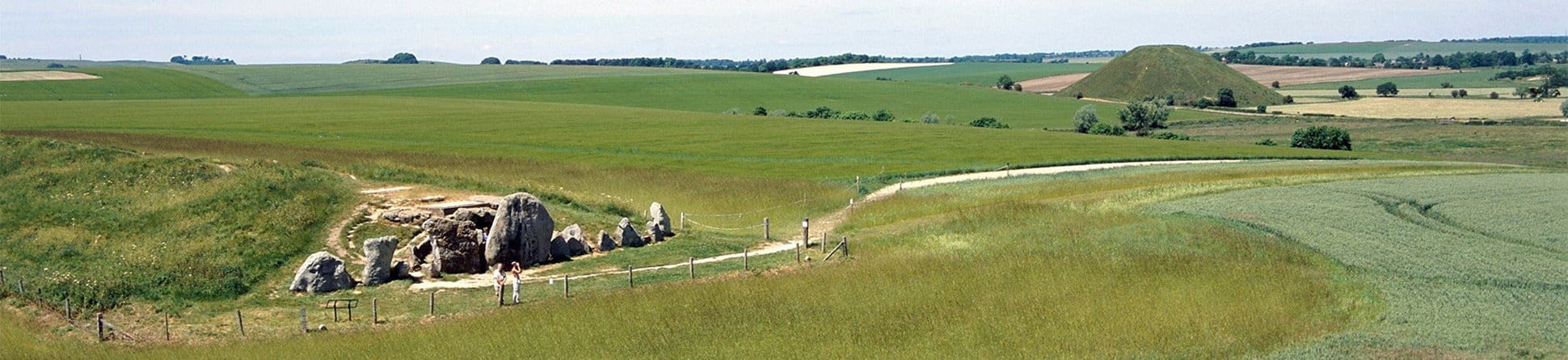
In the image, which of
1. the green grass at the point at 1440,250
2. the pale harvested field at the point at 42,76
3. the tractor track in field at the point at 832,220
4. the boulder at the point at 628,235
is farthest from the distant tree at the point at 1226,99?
the pale harvested field at the point at 42,76

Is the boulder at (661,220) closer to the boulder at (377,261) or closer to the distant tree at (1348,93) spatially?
the boulder at (377,261)

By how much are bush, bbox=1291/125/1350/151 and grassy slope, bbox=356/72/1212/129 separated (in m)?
28.9

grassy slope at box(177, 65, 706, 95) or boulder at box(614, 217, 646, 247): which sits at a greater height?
grassy slope at box(177, 65, 706, 95)

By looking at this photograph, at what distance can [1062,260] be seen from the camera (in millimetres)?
35875

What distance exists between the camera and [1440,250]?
37062 millimetres

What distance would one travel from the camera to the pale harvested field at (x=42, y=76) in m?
143

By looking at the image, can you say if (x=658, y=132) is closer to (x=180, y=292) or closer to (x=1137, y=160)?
(x=1137, y=160)

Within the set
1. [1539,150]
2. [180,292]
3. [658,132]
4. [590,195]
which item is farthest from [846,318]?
[1539,150]

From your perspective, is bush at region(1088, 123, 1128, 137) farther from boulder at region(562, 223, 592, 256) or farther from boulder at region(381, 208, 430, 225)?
boulder at region(381, 208, 430, 225)

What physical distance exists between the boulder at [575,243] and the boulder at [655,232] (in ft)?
9.60

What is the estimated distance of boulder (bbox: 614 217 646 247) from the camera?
139ft

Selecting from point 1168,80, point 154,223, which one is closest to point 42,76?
point 154,223

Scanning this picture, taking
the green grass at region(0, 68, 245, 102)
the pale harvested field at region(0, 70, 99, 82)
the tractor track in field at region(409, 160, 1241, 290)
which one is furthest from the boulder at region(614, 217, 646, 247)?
the pale harvested field at region(0, 70, 99, 82)

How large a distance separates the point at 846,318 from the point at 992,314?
3605mm
